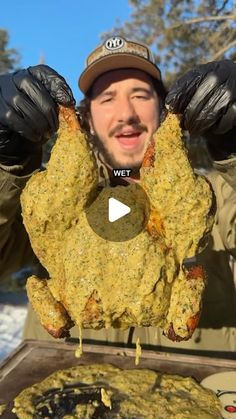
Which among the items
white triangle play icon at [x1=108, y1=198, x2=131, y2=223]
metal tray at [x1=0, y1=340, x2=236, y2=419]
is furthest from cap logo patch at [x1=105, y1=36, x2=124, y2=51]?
metal tray at [x1=0, y1=340, x2=236, y2=419]

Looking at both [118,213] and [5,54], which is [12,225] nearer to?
[118,213]

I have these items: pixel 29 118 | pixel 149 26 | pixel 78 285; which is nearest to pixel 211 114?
pixel 29 118

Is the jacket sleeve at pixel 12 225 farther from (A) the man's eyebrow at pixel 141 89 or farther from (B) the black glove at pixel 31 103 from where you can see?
(A) the man's eyebrow at pixel 141 89

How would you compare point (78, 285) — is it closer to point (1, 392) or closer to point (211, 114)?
point (1, 392)

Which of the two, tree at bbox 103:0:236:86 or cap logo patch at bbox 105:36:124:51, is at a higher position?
tree at bbox 103:0:236:86

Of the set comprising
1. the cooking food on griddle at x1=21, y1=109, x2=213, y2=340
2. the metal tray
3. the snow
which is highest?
the cooking food on griddle at x1=21, y1=109, x2=213, y2=340

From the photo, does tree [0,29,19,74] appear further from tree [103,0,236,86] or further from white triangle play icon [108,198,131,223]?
white triangle play icon [108,198,131,223]

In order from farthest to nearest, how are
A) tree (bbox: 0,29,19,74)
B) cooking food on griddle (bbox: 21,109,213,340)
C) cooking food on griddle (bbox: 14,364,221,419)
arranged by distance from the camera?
tree (bbox: 0,29,19,74)
cooking food on griddle (bbox: 14,364,221,419)
cooking food on griddle (bbox: 21,109,213,340)
